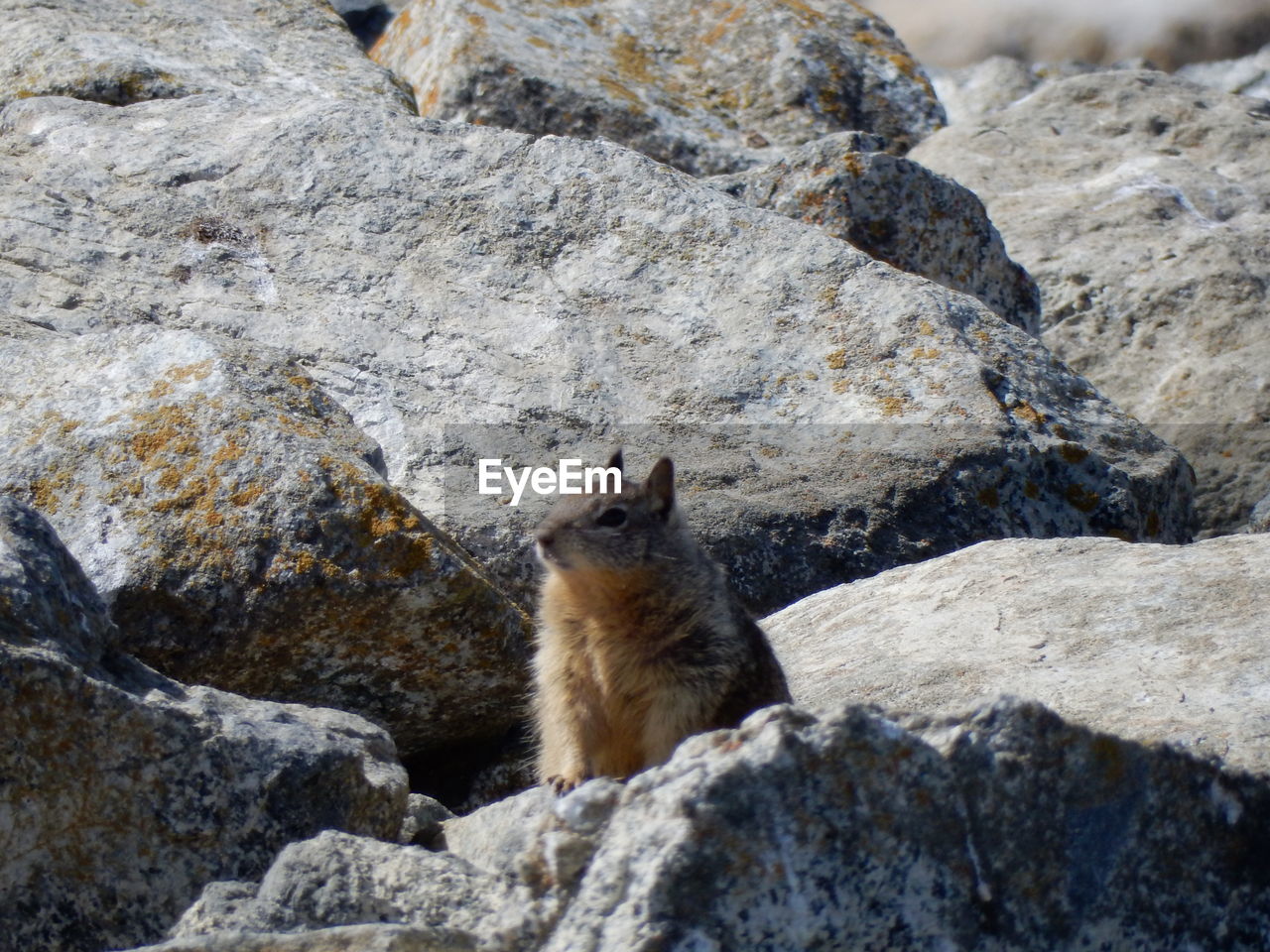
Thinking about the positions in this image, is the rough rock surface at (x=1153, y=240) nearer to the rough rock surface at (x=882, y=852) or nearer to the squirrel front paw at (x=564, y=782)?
the squirrel front paw at (x=564, y=782)

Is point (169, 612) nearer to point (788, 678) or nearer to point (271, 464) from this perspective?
point (271, 464)

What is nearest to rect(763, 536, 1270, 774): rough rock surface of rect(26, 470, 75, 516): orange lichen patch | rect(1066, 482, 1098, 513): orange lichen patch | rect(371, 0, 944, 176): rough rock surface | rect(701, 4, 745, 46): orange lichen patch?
rect(1066, 482, 1098, 513): orange lichen patch

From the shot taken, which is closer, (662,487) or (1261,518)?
(662,487)

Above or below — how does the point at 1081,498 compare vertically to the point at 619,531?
below

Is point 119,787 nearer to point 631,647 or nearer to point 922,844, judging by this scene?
point 631,647

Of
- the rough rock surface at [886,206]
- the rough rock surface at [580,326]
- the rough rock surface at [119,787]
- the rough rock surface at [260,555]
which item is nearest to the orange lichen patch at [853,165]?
the rough rock surface at [886,206]

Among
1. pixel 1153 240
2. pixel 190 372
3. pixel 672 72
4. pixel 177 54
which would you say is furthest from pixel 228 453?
pixel 1153 240
